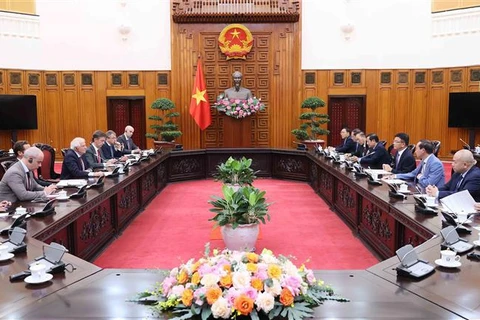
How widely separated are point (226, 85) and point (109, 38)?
3.23 m

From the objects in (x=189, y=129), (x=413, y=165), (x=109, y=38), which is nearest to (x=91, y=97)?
(x=109, y=38)

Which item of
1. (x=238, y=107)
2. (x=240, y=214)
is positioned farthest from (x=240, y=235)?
(x=238, y=107)

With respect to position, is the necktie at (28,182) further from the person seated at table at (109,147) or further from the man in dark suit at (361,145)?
the man in dark suit at (361,145)

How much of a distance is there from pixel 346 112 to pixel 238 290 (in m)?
11.2

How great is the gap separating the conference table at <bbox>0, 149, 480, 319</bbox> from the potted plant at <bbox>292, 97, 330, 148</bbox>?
3.51 metres

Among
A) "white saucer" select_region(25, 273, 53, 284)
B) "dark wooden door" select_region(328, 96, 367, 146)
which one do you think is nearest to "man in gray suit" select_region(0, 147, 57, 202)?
"white saucer" select_region(25, 273, 53, 284)

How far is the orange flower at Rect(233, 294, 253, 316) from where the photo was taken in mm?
1766

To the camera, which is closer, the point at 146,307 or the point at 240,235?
the point at 146,307

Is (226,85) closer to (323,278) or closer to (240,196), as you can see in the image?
(240,196)

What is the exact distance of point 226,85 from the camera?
40.3ft

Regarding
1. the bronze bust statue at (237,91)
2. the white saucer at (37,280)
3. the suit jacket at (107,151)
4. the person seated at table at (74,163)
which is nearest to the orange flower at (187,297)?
the white saucer at (37,280)

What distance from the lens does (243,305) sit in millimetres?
1771

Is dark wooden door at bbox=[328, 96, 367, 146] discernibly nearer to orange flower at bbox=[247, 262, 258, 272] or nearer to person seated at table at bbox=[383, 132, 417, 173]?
person seated at table at bbox=[383, 132, 417, 173]

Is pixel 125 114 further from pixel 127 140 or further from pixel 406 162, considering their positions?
pixel 406 162
